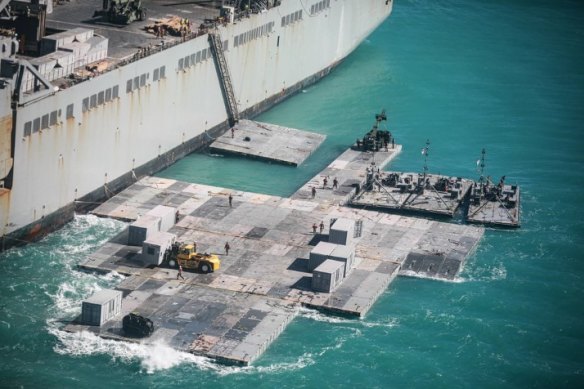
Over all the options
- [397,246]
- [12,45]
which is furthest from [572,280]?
[12,45]

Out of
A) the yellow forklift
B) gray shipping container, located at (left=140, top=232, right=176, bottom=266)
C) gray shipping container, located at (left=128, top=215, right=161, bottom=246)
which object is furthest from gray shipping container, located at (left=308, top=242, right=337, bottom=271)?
gray shipping container, located at (left=128, top=215, right=161, bottom=246)

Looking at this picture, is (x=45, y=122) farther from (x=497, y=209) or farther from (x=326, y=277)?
(x=497, y=209)

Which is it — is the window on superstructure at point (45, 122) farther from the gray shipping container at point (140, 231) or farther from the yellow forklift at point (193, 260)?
the yellow forklift at point (193, 260)

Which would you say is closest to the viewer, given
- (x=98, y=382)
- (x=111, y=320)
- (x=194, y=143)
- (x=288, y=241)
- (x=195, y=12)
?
(x=98, y=382)

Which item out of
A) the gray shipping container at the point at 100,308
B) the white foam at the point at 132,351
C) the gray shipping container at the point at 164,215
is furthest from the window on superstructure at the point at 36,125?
the white foam at the point at 132,351

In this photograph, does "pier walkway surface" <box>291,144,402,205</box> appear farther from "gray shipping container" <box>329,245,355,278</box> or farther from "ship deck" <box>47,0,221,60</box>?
"ship deck" <box>47,0,221,60</box>

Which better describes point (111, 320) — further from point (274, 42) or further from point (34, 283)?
point (274, 42)
